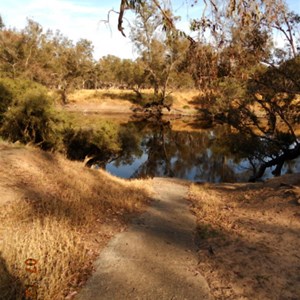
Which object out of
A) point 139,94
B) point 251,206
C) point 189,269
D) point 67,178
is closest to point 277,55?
point 251,206

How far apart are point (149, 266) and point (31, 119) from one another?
1947 centimetres

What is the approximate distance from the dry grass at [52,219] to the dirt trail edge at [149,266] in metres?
0.29

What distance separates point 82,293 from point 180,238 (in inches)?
120

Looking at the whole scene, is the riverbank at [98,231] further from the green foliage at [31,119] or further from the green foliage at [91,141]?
the green foliage at [91,141]

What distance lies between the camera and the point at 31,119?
22.6 meters

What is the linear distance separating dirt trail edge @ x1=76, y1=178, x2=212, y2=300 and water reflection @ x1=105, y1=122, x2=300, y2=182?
57.8ft

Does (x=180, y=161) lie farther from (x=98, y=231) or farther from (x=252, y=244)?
(x=98, y=231)

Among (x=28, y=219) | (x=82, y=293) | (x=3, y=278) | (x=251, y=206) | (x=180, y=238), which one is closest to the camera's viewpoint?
(x=3, y=278)

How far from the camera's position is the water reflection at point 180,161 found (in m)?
26.7

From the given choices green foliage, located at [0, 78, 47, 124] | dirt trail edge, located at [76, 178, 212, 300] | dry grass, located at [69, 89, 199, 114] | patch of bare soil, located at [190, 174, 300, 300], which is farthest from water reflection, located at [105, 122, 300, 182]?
dry grass, located at [69, 89, 199, 114]

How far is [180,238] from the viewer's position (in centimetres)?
710

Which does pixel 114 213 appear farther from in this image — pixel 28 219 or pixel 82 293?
pixel 82 293

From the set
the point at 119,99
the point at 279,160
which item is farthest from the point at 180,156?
the point at 119,99

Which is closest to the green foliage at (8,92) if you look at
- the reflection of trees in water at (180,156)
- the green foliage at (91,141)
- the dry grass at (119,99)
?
the green foliage at (91,141)
